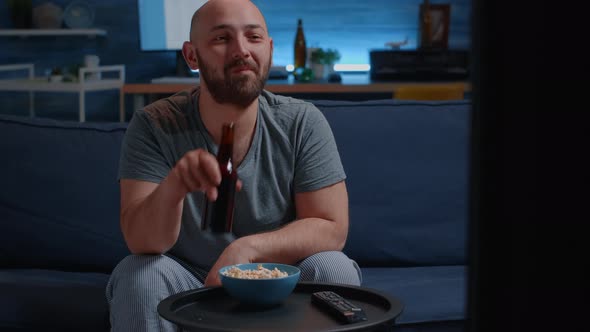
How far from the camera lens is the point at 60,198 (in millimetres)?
2119

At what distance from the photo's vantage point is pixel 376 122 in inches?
88.3

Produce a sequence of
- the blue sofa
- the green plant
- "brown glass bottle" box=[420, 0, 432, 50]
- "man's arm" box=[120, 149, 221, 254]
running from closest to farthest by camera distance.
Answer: "man's arm" box=[120, 149, 221, 254], the blue sofa, the green plant, "brown glass bottle" box=[420, 0, 432, 50]

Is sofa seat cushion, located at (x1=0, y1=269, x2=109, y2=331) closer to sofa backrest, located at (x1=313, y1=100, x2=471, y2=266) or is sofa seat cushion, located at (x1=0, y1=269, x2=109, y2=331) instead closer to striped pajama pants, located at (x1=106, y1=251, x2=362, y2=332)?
striped pajama pants, located at (x1=106, y1=251, x2=362, y2=332)

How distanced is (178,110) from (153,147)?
121 mm

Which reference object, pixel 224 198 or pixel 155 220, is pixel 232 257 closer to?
pixel 155 220

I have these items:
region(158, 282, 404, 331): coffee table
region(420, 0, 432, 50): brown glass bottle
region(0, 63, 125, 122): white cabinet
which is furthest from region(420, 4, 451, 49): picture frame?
region(158, 282, 404, 331): coffee table

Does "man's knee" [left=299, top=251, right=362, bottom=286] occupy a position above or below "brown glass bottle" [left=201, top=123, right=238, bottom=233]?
below

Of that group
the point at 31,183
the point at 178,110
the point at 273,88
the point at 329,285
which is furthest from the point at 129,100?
the point at 329,285

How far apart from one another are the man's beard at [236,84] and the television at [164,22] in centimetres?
278

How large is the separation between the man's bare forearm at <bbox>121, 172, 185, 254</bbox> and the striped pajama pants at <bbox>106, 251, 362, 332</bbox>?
28mm

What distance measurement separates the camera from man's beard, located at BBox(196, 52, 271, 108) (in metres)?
1.72

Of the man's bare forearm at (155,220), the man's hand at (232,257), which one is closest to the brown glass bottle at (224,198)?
the man's bare forearm at (155,220)

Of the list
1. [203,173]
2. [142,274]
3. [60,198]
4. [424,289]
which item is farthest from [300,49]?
[203,173]

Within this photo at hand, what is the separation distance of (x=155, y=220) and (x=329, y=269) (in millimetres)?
353
